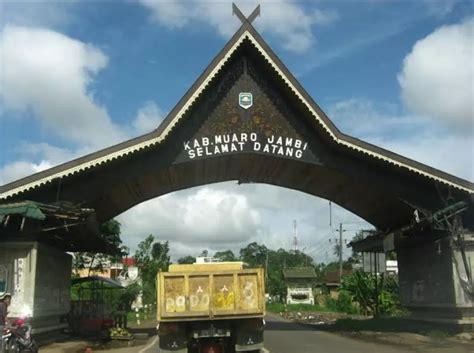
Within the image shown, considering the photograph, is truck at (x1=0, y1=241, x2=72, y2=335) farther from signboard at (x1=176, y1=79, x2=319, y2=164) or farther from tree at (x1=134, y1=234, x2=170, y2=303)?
tree at (x1=134, y1=234, x2=170, y2=303)

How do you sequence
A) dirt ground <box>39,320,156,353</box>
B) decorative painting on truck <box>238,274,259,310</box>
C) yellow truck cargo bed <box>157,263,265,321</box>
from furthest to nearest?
dirt ground <box>39,320,156,353</box>, decorative painting on truck <box>238,274,259,310</box>, yellow truck cargo bed <box>157,263,265,321</box>

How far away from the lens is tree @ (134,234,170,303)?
193 ft

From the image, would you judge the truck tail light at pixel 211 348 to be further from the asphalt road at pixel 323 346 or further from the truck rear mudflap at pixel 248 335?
the asphalt road at pixel 323 346

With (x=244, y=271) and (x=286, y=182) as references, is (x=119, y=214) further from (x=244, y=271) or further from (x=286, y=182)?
(x=244, y=271)

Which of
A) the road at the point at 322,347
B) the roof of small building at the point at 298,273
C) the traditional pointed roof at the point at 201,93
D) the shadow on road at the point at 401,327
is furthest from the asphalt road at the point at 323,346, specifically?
the roof of small building at the point at 298,273

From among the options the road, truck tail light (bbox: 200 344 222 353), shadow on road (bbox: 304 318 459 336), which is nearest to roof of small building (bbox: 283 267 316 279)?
shadow on road (bbox: 304 318 459 336)

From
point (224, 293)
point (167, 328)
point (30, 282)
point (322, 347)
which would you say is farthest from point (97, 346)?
point (224, 293)

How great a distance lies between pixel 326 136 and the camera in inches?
890

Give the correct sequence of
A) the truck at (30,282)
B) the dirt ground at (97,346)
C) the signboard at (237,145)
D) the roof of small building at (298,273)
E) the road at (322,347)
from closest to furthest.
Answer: the road at (322,347), the truck at (30,282), the dirt ground at (97,346), the signboard at (237,145), the roof of small building at (298,273)

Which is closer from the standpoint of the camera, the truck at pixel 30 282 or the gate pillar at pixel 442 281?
the truck at pixel 30 282

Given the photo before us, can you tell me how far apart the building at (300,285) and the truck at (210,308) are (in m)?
68.5

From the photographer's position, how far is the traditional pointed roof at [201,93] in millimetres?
20703

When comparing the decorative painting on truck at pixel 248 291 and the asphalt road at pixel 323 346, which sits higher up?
the decorative painting on truck at pixel 248 291

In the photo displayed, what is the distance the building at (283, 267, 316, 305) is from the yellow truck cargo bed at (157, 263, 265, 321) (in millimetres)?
68821
